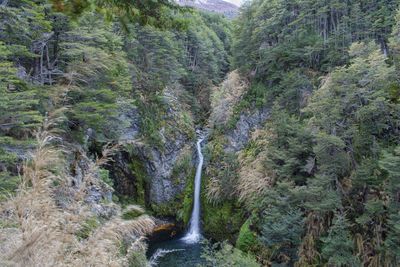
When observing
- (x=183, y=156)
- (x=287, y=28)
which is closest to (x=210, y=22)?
(x=287, y=28)

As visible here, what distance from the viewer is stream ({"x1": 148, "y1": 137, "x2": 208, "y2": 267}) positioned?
53.2 ft

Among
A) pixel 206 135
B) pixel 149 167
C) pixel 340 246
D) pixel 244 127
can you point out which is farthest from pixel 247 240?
pixel 206 135

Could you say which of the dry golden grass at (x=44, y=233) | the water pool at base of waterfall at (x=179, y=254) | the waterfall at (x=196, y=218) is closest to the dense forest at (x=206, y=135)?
the dry golden grass at (x=44, y=233)

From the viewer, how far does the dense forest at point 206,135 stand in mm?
3672

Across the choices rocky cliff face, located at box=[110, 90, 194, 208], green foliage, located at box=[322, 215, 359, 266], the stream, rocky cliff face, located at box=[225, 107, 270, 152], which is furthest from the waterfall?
green foliage, located at box=[322, 215, 359, 266]

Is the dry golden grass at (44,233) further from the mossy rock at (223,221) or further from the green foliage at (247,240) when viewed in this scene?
the mossy rock at (223,221)

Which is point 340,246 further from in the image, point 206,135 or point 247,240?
point 206,135

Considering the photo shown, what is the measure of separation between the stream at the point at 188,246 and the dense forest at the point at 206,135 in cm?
47

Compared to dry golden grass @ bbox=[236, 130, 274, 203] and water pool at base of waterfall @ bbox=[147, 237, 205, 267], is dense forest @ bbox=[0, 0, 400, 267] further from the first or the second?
water pool at base of waterfall @ bbox=[147, 237, 205, 267]

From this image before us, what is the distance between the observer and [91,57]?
13.4 m

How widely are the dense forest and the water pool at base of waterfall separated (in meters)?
0.91

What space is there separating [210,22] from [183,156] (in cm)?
2523

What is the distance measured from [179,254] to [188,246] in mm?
952

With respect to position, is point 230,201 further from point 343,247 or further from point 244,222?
point 343,247
